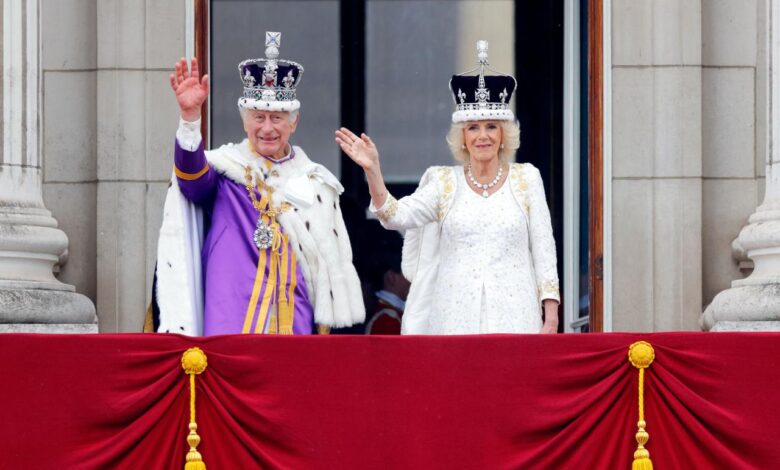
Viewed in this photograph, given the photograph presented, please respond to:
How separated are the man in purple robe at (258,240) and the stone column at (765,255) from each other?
198cm

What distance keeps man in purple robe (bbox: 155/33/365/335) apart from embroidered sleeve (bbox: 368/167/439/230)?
0.39m

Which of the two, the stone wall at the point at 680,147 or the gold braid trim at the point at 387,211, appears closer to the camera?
the gold braid trim at the point at 387,211

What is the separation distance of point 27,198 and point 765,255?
387 cm

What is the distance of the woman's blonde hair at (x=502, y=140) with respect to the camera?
30.3ft

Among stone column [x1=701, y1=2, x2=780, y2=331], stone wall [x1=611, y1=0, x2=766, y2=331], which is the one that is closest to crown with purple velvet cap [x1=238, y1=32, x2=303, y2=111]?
stone wall [x1=611, y1=0, x2=766, y2=331]

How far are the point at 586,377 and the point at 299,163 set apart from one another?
2.07m

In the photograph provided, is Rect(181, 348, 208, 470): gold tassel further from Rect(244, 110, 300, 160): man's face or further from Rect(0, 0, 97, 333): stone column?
Rect(0, 0, 97, 333): stone column

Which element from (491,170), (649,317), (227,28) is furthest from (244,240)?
(227,28)

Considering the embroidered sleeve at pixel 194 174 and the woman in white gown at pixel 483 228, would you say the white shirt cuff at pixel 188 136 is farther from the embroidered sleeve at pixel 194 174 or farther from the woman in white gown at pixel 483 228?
the woman in white gown at pixel 483 228

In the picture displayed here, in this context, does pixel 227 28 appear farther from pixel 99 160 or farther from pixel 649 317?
pixel 649 317

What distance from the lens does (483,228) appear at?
914cm

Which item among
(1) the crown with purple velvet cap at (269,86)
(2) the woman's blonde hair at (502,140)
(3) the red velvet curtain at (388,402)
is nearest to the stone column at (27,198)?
(1) the crown with purple velvet cap at (269,86)

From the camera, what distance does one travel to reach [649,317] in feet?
35.2

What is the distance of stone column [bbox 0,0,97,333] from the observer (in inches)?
384
